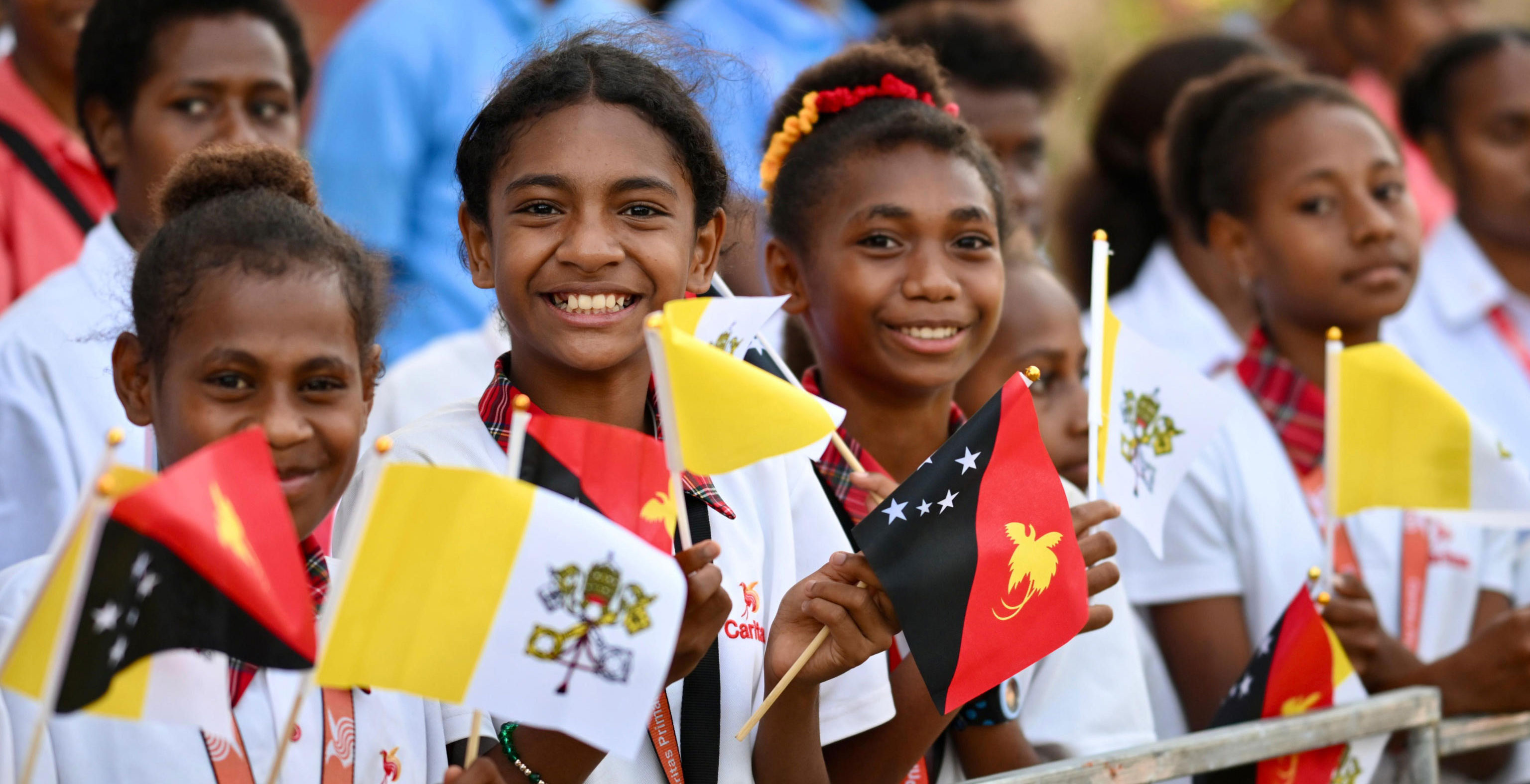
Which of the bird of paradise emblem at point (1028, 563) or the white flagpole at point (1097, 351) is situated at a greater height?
the white flagpole at point (1097, 351)

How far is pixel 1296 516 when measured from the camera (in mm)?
3504

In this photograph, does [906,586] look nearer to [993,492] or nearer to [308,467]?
[993,492]

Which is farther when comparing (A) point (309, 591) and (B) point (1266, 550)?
(B) point (1266, 550)

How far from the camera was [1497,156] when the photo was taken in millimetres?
4992

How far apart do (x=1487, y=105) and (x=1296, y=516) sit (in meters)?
2.23

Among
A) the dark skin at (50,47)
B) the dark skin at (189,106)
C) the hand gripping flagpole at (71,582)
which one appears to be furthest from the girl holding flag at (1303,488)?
the dark skin at (50,47)

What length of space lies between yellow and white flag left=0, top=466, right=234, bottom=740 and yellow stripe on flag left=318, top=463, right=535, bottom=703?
0.15 meters

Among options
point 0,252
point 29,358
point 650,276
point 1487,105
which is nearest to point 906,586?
point 650,276

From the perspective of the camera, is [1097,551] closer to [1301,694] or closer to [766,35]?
[1301,694]

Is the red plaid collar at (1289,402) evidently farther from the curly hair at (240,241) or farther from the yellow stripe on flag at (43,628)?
the yellow stripe on flag at (43,628)

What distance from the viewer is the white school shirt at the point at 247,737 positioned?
206 cm

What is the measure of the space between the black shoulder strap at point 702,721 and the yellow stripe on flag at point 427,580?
453 mm

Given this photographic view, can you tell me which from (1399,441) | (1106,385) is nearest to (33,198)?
(1106,385)

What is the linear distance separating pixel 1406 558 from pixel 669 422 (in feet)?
7.02
